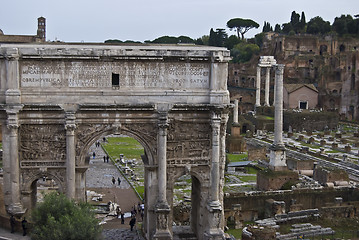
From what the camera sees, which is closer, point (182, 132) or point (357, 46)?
point (182, 132)

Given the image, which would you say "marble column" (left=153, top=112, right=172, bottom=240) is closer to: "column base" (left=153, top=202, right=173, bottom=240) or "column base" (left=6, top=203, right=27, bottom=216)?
"column base" (left=153, top=202, right=173, bottom=240)

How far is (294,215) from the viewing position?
20.9 meters

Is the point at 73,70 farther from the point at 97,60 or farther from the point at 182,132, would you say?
the point at 182,132

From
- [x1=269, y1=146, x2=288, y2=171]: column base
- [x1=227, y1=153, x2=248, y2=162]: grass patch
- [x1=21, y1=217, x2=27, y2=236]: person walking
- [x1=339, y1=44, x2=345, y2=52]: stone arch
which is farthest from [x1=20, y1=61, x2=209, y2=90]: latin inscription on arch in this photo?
[x1=339, y1=44, x2=345, y2=52]: stone arch

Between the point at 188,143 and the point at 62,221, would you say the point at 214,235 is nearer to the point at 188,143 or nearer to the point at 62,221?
the point at 188,143

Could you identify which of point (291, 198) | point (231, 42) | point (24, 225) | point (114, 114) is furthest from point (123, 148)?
point (231, 42)

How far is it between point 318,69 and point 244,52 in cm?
1817

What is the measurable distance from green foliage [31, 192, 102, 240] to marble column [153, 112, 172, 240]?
2372 millimetres

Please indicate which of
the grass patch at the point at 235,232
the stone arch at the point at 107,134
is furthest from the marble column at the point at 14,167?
the grass patch at the point at 235,232

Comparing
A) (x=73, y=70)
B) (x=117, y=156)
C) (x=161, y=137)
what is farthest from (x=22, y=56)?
(x=117, y=156)

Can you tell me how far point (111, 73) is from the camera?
49.8 ft

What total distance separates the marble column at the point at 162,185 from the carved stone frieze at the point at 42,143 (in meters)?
2.92

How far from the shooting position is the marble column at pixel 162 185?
15254 millimetres

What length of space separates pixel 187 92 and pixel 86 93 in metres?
3.07
